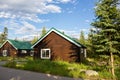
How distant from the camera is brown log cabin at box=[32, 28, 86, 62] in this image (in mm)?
29470

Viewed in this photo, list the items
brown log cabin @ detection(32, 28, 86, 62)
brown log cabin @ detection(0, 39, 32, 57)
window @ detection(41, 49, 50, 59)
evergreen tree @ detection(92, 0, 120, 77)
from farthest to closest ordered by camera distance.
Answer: brown log cabin @ detection(0, 39, 32, 57) < window @ detection(41, 49, 50, 59) < brown log cabin @ detection(32, 28, 86, 62) < evergreen tree @ detection(92, 0, 120, 77)

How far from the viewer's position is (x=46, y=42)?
3222 centimetres

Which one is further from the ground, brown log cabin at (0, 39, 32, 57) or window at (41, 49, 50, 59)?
brown log cabin at (0, 39, 32, 57)

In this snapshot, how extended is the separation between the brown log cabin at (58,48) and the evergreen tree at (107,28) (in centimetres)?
1069

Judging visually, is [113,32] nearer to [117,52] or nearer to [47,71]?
[117,52]

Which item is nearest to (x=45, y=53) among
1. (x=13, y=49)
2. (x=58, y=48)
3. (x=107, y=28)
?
(x=58, y=48)

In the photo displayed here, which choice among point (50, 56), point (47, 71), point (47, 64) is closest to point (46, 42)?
point (50, 56)

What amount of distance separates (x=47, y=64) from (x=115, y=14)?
1018cm

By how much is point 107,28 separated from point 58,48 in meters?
14.3

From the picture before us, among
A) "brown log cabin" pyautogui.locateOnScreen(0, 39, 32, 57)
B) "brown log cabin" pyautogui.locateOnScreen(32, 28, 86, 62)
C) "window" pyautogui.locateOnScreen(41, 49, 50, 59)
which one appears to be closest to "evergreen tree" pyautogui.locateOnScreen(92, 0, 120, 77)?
"brown log cabin" pyautogui.locateOnScreen(32, 28, 86, 62)

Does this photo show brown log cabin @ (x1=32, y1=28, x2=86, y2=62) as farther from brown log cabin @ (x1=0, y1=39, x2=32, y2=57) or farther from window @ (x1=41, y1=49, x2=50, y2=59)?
brown log cabin @ (x1=0, y1=39, x2=32, y2=57)

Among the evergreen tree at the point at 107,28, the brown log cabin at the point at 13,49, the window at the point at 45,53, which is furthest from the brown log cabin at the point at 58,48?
the brown log cabin at the point at 13,49

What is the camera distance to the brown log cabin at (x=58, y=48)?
29.5 metres

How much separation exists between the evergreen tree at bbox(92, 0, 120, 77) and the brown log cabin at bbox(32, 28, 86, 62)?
35.1 feet
